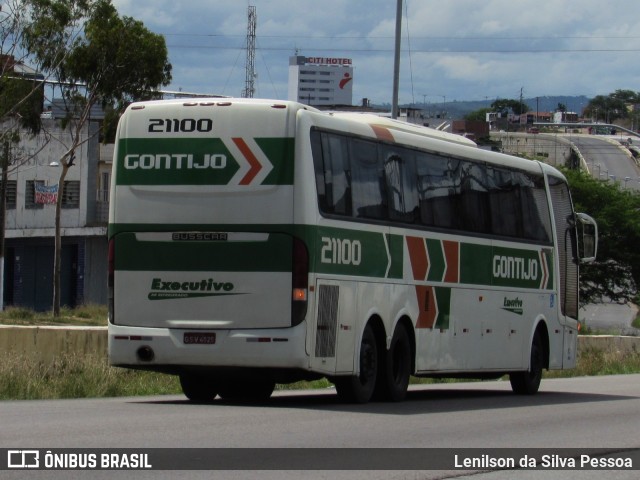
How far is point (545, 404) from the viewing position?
19.2m

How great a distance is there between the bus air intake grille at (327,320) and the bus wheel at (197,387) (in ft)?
7.58

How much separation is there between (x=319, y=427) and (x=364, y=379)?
365 cm

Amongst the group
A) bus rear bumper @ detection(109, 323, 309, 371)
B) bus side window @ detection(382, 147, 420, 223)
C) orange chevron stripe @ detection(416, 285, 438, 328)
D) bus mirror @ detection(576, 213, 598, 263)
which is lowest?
bus rear bumper @ detection(109, 323, 309, 371)

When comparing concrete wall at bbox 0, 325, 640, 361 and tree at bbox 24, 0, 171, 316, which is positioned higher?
tree at bbox 24, 0, 171, 316

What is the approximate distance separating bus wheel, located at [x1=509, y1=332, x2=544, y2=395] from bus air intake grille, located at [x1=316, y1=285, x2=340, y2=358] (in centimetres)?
680

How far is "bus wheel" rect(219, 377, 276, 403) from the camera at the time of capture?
60.0ft

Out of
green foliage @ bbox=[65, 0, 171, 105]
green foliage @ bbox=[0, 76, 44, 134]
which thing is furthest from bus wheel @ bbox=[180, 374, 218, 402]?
green foliage @ bbox=[65, 0, 171, 105]

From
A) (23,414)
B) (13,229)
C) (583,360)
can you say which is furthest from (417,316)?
(13,229)

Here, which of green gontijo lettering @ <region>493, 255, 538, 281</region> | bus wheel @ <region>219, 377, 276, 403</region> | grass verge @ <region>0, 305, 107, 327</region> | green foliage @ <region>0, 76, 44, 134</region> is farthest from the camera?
grass verge @ <region>0, 305, 107, 327</region>

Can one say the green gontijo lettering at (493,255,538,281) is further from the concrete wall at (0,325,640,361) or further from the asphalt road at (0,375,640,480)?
the concrete wall at (0,325,640,361)

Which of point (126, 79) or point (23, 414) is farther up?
point (126, 79)

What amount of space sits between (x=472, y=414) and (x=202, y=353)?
320 cm

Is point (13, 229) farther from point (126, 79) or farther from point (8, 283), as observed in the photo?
point (126, 79)

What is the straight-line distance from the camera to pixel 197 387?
1786 centimetres
